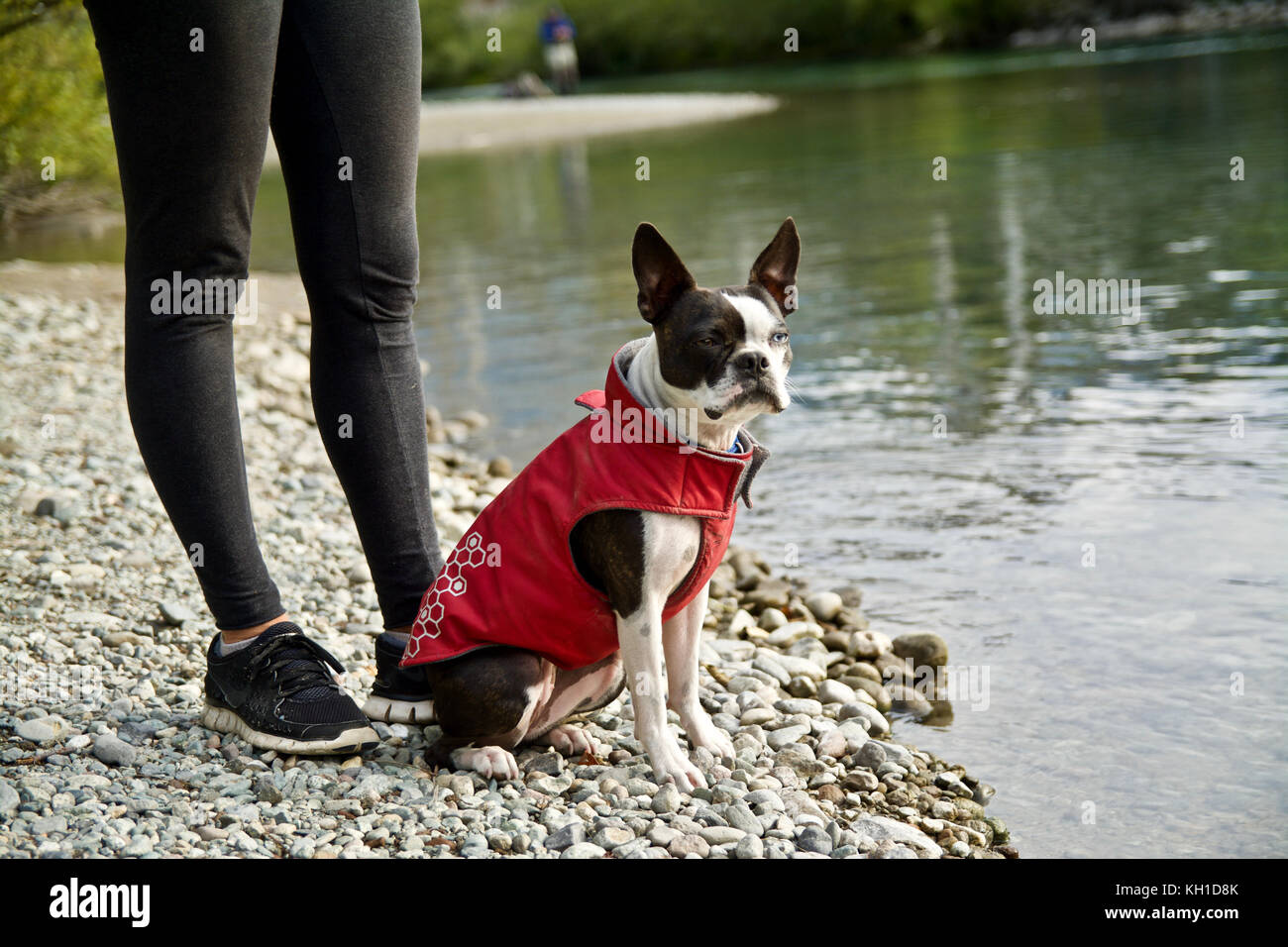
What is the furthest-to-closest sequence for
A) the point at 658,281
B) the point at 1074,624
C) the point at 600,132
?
the point at 600,132, the point at 1074,624, the point at 658,281

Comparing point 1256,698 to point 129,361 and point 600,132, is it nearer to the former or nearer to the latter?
point 129,361

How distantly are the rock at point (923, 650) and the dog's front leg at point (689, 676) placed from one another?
102 cm

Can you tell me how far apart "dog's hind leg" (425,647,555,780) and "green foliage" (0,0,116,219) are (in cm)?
860

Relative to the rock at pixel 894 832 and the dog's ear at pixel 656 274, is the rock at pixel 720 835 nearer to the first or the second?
the rock at pixel 894 832

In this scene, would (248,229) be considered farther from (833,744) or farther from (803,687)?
(803,687)

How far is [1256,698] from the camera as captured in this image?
3.68 metres

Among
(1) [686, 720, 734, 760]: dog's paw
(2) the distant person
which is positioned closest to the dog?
(1) [686, 720, 734, 760]: dog's paw

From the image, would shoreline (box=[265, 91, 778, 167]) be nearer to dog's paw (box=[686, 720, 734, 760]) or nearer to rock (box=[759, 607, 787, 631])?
rock (box=[759, 607, 787, 631])

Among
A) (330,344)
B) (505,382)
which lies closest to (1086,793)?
(330,344)

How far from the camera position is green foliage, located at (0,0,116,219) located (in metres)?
11.1

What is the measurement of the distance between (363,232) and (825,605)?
7.56 ft

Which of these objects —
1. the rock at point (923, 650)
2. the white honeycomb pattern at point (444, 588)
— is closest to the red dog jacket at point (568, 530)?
the white honeycomb pattern at point (444, 588)

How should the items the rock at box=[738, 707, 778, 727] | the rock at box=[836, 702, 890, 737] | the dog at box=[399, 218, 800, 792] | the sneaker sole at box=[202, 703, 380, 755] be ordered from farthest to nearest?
the rock at box=[836, 702, 890, 737]
the rock at box=[738, 707, 778, 727]
the sneaker sole at box=[202, 703, 380, 755]
the dog at box=[399, 218, 800, 792]
